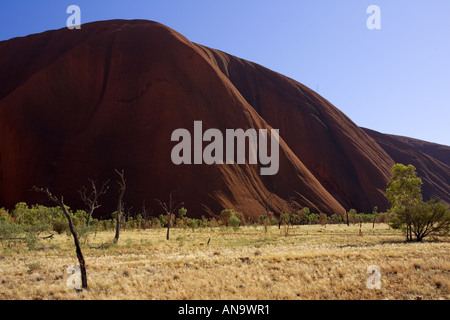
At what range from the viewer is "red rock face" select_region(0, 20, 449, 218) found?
5688cm

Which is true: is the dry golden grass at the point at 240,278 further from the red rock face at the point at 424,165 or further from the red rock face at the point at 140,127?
the red rock face at the point at 424,165

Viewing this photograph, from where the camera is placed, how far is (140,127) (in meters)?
64.5

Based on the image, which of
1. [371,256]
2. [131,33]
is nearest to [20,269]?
[371,256]

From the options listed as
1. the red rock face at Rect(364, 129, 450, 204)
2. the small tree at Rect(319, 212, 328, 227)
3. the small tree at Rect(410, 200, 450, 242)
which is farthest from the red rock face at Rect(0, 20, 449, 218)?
the small tree at Rect(410, 200, 450, 242)

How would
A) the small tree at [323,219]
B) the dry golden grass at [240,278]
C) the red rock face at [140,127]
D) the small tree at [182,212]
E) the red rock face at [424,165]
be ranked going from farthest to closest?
the red rock face at [424,165]
the small tree at [323,219]
the red rock face at [140,127]
the small tree at [182,212]
the dry golden grass at [240,278]

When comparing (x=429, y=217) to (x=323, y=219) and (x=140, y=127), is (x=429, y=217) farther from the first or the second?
(x=140, y=127)

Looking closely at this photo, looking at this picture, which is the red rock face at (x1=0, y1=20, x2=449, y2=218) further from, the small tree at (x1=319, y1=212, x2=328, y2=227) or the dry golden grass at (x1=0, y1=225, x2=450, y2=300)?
the dry golden grass at (x1=0, y1=225, x2=450, y2=300)

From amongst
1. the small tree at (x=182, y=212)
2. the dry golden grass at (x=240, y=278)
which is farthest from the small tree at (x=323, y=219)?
the dry golden grass at (x=240, y=278)

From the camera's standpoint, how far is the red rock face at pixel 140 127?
56875mm

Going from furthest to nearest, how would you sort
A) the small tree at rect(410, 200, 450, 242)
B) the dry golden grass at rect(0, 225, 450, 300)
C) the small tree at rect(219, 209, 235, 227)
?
the small tree at rect(219, 209, 235, 227) → the small tree at rect(410, 200, 450, 242) → the dry golden grass at rect(0, 225, 450, 300)

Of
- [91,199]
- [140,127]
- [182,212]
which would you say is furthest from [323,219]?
[91,199]

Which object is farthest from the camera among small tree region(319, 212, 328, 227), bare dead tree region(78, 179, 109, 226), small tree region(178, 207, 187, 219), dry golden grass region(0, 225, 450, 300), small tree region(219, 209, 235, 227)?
small tree region(319, 212, 328, 227)

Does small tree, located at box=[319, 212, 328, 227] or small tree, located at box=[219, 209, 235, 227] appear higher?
small tree, located at box=[219, 209, 235, 227]
